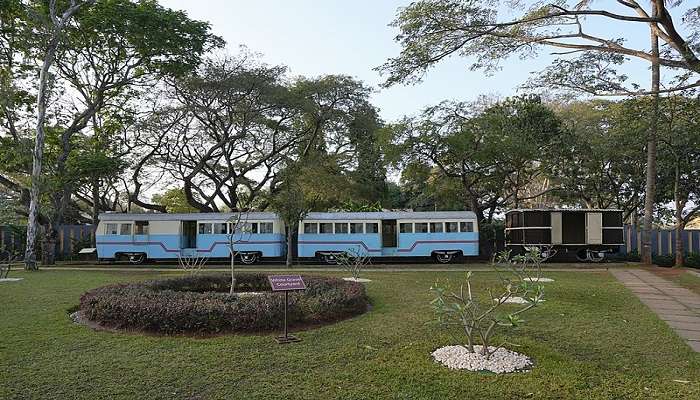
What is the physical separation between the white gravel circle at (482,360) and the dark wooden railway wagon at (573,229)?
50.9ft

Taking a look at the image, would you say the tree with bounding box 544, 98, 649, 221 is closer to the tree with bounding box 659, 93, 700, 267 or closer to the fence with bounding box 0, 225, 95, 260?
the tree with bounding box 659, 93, 700, 267

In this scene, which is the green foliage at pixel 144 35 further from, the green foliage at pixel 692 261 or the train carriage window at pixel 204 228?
the green foliage at pixel 692 261

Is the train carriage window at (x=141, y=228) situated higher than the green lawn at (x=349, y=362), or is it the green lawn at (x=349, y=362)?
the train carriage window at (x=141, y=228)

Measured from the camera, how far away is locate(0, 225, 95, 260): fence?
24656mm

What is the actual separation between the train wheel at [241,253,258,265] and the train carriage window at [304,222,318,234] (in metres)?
2.39

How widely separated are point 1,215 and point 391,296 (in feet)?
96.2

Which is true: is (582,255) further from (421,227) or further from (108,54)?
(108,54)

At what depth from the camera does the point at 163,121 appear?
945 inches

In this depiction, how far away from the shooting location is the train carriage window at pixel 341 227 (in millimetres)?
21297

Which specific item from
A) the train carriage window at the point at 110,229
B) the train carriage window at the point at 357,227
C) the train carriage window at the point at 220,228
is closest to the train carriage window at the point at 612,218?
the train carriage window at the point at 357,227

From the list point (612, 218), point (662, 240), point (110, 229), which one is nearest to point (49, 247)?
point (110, 229)

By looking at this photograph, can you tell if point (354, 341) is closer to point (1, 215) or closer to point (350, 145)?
point (350, 145)

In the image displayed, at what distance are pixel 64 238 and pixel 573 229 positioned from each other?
23595 millimetres

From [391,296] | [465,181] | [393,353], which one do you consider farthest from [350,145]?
[393,353]
